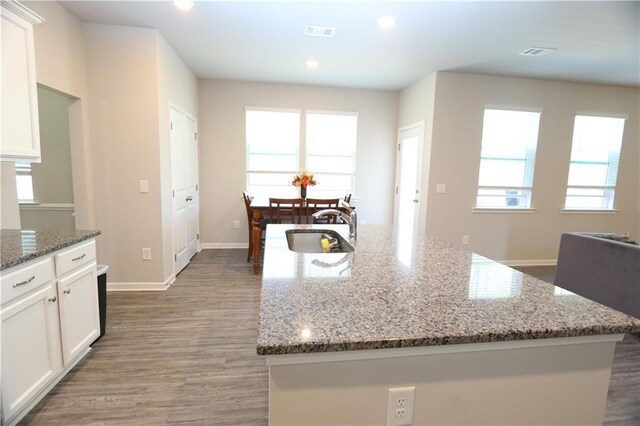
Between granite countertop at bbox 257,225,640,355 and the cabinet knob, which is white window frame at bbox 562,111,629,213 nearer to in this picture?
granite countertop at bbox 257,225,640,355

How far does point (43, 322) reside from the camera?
165cm

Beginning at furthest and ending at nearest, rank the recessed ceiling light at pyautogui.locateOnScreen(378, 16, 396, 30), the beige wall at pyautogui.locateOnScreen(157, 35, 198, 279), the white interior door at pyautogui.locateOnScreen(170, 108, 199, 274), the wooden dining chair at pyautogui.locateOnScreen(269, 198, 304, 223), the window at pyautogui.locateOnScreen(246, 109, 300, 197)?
the window at pyautogui.locateOnScreen(246, 109, 300, 197)
the wooden dining chair at pyautogui.locateOnScreen(269, 198, 304, 223)
the white interior door at pyautogui.locateOnScreen(170, 108, 199, 274)
the beige wall at pyautogui.locateOnScreen(157, 35, 198, 279)
the recessed ceiling light at pyautogui.locateOnScreen(378, 16, 396, 30)

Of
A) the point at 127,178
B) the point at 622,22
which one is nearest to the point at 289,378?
the point at 127,178

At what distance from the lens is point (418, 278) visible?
1.25 metres

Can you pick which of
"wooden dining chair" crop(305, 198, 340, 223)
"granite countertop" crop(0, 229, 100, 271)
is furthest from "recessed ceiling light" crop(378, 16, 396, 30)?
"granite countertop" crop(0, 229, 100, 271)

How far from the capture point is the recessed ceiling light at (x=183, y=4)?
2.44 m

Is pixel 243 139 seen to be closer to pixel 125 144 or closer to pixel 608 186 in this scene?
pixel 125 144

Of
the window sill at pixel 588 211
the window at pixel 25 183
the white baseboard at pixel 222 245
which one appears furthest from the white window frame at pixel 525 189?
the window at pixel 25 183

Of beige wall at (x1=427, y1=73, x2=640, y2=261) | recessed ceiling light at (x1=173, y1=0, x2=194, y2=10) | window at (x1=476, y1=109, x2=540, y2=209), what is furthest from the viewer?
window at (x1=476, y1=109, x2=540, y2=209)

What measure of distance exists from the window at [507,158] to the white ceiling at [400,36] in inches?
23.1

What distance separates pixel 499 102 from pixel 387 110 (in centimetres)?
165

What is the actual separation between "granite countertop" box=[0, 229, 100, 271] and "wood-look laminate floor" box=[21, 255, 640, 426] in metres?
0.84

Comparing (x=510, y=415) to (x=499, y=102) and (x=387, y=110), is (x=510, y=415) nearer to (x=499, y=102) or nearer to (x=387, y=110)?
(x=499, y=102)

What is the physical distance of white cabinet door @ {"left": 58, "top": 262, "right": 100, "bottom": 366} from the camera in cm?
182
